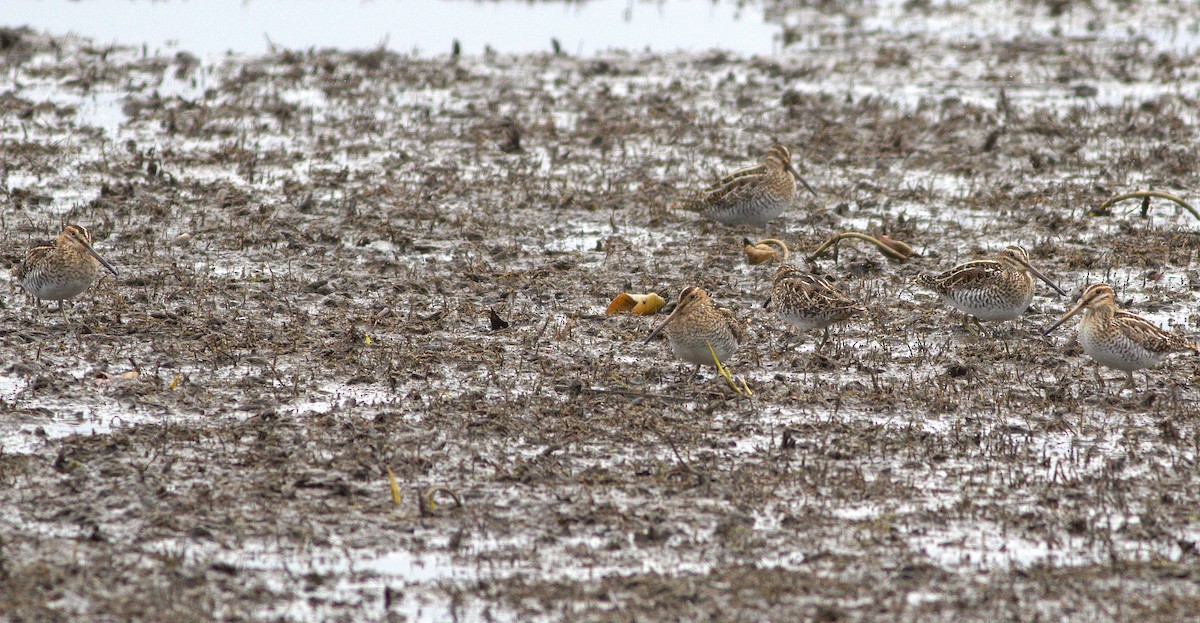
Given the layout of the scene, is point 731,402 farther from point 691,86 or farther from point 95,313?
point 691,86

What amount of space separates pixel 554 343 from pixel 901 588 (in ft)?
11.7

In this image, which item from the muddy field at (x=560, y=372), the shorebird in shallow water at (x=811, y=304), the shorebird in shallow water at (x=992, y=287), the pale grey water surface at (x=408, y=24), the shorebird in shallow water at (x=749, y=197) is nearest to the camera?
the muddy field at (x=560, y=372)

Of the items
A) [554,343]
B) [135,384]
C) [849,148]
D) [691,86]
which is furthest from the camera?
[691,86]

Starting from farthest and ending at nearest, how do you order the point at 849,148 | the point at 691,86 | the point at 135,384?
the point at 691,86 < the point at 849,148 < the point at 135,384

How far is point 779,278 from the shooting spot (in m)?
9.14

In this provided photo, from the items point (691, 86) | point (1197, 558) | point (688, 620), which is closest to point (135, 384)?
point (688, 620)

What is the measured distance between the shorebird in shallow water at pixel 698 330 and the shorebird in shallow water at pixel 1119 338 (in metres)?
1.96

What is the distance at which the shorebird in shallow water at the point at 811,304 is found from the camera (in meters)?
8.46

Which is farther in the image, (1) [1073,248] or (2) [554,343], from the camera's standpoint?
(1) [1073,248]

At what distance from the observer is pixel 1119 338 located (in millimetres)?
7652

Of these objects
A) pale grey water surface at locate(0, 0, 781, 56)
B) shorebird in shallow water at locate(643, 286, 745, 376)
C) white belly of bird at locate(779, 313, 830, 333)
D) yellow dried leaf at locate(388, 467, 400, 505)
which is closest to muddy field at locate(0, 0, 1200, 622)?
yellow dried leaf at locate(388, 467, 400, 505)

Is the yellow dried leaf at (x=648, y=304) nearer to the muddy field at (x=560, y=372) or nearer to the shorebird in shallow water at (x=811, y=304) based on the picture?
the muddy field at (x=560, y=372)

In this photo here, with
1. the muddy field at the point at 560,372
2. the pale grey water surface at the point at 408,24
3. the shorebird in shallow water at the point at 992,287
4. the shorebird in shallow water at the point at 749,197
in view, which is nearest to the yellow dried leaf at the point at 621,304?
the muddy field at the point at 560,372

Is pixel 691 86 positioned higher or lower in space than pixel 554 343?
higher
